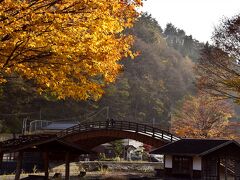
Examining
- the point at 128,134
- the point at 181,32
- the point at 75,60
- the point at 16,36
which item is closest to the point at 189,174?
the point at 128,134

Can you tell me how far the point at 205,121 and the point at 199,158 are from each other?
569 inches

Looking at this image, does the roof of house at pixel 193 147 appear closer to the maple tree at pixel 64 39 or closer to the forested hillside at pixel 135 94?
the maple tree at pixel 64 39

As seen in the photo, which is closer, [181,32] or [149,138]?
[149,138]

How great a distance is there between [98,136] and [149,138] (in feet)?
23.6

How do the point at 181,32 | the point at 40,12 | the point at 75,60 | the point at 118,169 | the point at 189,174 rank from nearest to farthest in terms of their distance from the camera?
the point at 40,12 < the point at 75,60 < the point at 189,174 < the point at 118,169 < the point at 181,32

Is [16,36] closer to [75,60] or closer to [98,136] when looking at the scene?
A: [75,60]

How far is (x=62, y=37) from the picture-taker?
43.4ft

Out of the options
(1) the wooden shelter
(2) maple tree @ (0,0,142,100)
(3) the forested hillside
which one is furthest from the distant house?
(3) the forested hillside

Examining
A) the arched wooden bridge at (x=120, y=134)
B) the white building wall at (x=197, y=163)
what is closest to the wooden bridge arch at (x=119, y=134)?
the arched wooden bridge at (x=120, y=134)

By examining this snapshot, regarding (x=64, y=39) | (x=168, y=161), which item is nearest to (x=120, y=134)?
(x=168, y=161)

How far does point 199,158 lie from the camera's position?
91.7 feet

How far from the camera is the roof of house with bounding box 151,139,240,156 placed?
26969mm

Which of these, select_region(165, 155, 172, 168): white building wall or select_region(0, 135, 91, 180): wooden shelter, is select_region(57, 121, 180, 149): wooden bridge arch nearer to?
select_region(165, 155, 172, 168): white building wall

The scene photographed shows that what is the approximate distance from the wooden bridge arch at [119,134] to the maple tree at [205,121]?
5.05 meters
